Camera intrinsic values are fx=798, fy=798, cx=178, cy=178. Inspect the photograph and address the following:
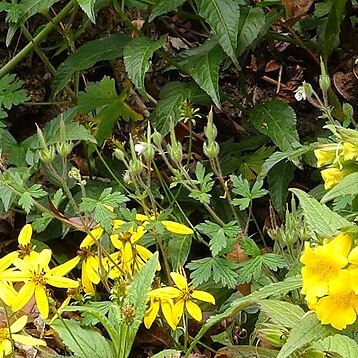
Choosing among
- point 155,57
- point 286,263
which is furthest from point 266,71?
point 286,263

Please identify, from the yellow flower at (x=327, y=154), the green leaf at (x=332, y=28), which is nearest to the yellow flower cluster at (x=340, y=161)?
the yellow flower at (x=327, y=154)

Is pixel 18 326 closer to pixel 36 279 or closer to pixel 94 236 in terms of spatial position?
pixel 36 279

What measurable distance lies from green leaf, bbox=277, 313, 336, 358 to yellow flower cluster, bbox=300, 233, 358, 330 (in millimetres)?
17

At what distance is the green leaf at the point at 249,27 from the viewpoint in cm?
156

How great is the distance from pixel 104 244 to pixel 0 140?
0.38 meters

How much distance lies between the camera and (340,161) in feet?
3.21

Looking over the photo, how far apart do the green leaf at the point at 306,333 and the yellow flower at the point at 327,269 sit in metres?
0.03

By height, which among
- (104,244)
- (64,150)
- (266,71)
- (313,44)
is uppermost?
(64,150)

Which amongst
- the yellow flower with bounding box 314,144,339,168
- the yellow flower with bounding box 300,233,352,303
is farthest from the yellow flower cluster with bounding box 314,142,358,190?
the yellow flower with bounding box 300,233,352,303

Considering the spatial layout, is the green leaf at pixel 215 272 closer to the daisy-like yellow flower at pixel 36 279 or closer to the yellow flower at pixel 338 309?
the daisy-like yellow flower at pixel 36 279

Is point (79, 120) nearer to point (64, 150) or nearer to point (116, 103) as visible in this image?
point (116, 103)

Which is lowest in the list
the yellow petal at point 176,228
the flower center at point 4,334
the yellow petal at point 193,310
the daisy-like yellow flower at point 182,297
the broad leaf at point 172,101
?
the yellow petal at point 193,310

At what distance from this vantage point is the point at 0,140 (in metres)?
Answer: 1.68

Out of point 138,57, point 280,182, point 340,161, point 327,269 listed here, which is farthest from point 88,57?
point 327,269
